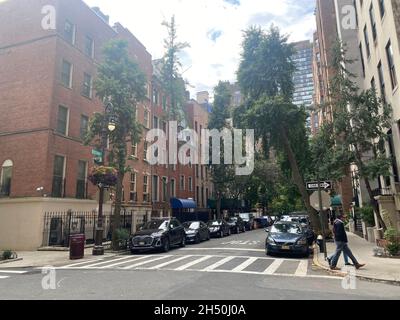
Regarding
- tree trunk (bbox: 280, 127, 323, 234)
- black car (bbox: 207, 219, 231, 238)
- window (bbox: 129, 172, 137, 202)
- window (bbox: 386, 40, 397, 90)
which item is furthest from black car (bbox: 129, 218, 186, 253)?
window (bbox: 386, 40, 397, 90)

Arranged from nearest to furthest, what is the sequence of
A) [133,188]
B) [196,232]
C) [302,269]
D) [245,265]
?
1. [302,269]
2. [245,265]
3. [196,232]
4. [133,188]

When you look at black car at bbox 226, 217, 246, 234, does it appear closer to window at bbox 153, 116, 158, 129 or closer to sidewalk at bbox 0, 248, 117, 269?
window at bbox 153, 116, 158, 129

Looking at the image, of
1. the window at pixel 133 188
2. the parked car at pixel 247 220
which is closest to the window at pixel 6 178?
the window at pixel 133 188

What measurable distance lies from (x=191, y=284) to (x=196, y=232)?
14.0 metres

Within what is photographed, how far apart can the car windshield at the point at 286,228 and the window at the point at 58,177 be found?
13.4 meters

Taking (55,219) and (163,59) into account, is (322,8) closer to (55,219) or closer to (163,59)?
(163,59)

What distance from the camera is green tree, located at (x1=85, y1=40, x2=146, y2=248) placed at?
19.1m

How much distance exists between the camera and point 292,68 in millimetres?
24469

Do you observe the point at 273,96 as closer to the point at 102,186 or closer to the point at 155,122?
the point at 102,186

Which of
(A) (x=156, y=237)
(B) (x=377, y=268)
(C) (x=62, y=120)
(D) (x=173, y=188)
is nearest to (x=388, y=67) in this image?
(B) (x=377, y=268)

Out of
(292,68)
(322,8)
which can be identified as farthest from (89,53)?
(322,8)

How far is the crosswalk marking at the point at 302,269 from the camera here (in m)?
10.4

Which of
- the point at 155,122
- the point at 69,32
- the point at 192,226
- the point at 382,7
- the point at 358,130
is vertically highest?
the point at 69,32

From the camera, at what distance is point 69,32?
24.0 metres
